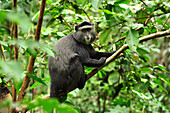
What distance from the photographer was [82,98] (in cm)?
572

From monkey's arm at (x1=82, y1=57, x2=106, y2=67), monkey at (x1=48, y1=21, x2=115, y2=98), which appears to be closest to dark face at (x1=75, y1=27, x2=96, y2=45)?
monkey at (x1=48, y1=21, x2=115, y2=98)

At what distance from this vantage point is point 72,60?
3.17 metres

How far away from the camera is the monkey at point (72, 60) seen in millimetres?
2982

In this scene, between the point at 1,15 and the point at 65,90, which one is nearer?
the point at 1,15

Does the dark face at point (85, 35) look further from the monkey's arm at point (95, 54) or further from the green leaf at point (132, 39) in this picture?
the green leaf at point (132, 39)

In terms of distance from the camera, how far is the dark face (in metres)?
3.45

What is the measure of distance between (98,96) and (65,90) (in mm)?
2685

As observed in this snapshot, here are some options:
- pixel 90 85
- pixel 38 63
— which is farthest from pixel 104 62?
pixel 90 85

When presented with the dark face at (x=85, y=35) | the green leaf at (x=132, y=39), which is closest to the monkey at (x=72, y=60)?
the dark face at (x=85, y=35)

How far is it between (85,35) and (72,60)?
0.61 meters

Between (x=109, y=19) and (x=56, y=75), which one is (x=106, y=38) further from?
(x=56, y=75)

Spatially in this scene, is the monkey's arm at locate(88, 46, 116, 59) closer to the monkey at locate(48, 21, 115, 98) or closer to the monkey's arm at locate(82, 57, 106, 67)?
the monkey at locate(48, 21, 115, 98)

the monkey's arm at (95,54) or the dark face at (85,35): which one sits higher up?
the dark face at (85,35)

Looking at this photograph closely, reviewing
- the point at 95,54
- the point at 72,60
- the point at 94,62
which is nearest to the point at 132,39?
the point at 94,62
